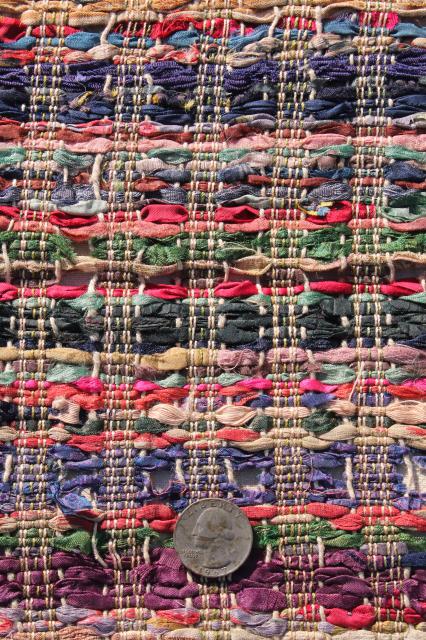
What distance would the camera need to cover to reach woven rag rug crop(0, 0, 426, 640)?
74cm

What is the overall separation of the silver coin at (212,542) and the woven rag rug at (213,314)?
0.05 ft

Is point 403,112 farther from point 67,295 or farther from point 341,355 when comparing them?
point 67,295

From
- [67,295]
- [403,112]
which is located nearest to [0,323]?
[67,295]

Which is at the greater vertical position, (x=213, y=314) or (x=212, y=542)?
(x=213, y=314)

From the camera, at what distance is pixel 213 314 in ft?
2.55

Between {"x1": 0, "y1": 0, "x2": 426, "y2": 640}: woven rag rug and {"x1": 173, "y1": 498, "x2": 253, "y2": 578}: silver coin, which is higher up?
{"x1": 0, "y1": 0, "x2": 426, "y2": 640}: woven rag rug

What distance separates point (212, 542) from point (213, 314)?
0.24m

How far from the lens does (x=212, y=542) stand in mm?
726

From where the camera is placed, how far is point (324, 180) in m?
0.80

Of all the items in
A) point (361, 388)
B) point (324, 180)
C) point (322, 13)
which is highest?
point (322, 13)

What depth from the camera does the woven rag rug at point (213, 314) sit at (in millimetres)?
740

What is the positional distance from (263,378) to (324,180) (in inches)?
9.4

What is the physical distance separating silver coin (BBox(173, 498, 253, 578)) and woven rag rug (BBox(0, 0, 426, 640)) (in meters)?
0.02

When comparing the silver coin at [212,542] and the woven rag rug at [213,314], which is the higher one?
the woven rag rug at [213,314]
